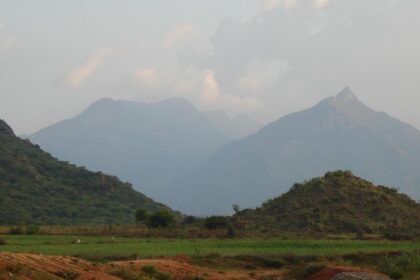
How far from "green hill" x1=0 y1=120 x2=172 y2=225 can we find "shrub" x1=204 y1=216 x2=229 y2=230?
2099cm

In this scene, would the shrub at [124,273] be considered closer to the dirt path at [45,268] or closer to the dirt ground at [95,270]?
the dirt ground at [95,270]

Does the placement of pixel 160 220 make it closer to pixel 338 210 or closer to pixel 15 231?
pixel 15 231

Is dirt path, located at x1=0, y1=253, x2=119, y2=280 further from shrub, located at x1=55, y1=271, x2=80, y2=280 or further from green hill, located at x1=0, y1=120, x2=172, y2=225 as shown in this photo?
green hill, located at x1=0, y1=120, x2=172, y2=225

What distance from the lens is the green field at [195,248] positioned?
3584 cm

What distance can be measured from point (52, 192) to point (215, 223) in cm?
3183

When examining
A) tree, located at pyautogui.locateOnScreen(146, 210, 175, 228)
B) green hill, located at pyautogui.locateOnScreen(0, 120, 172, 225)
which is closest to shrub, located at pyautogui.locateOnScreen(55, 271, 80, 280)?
tree, located at pyautogui.locateOnScreen(146, 210, 175, 228)

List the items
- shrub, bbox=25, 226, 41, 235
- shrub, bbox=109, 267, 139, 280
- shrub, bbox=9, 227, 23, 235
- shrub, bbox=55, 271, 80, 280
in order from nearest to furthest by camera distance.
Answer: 1. shrub, bbox=55, 271, 80, 280
2. shrub, bbox=109, 267, 139, 280
3. shrub, bbox=25, 226, 41, 235
4. shrub, bbox=9, 227, 23, 235

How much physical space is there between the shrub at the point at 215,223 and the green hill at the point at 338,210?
106 inches

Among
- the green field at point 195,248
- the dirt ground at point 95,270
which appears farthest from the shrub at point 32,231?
the dirt ground at point 95,270

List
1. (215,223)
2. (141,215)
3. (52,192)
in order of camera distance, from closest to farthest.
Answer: (215,223)
(141,215)
(52,192)

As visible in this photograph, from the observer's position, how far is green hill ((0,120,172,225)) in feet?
247

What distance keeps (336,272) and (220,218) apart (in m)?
32.3

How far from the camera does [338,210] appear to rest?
62.1 metres

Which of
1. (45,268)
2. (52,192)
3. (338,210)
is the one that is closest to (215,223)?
(338,210)
